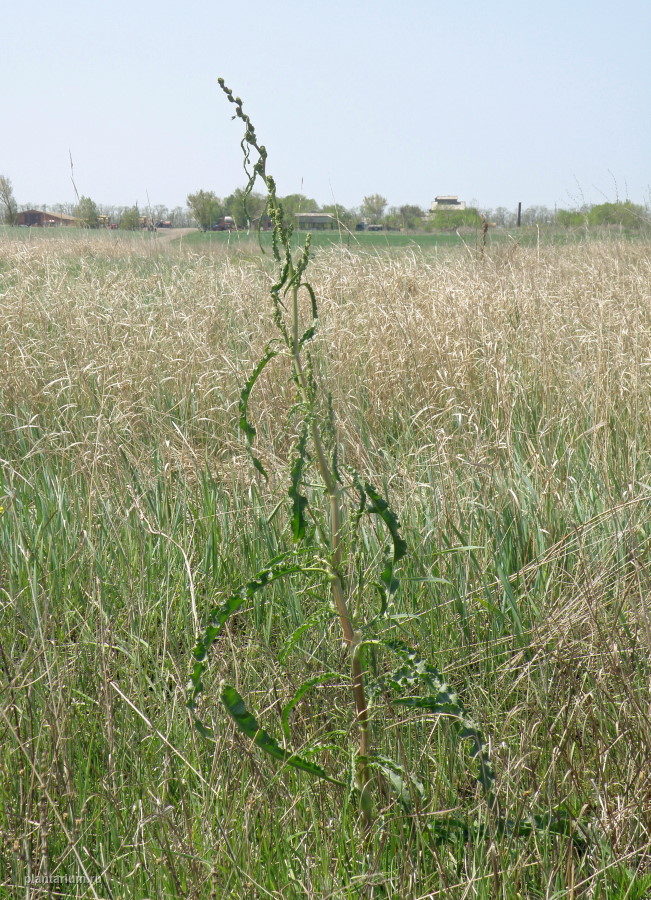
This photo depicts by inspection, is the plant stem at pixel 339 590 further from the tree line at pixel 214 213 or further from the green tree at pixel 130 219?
the green tree at pixel 130 219

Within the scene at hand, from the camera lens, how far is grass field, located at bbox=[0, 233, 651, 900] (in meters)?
1.18

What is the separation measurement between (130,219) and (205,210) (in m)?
2.01

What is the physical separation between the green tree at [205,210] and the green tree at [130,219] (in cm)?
113

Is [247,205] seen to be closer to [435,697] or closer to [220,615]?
[220,615]

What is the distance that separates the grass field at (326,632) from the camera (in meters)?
1.18

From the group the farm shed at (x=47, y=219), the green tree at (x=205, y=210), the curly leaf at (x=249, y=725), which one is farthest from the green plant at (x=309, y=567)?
the green tree at (x=205, y=210)

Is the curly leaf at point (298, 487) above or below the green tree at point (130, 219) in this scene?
below

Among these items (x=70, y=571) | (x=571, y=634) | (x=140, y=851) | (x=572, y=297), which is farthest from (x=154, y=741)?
(x=572, y=297)

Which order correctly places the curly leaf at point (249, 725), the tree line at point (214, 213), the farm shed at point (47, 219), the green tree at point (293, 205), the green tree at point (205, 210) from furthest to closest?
1. the green tree at point (205, 210)
2. the farm shed at point (47, 219)
3. the tree line at point (214, 213)
4. the green tree at point (293, 205)
5. the curly leaf at point (249, 725)

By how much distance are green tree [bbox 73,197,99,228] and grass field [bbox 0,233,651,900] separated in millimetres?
1944

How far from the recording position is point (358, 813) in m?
1.28

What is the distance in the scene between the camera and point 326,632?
167 cm

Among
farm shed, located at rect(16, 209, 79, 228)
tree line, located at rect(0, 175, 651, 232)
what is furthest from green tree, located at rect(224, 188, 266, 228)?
farm shed, located at rect(16, 209, 79, 228)

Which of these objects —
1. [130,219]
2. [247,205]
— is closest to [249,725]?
[247,205]
